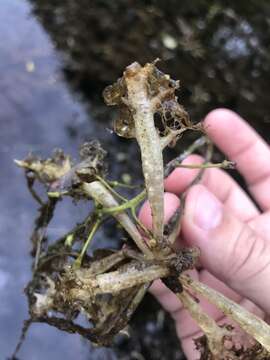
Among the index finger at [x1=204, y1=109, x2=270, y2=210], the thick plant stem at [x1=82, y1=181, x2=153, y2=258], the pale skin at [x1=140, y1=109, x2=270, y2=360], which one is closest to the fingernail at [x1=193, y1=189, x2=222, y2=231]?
the pale skin at [x1=140, y1=109, x2=270, y2=360]

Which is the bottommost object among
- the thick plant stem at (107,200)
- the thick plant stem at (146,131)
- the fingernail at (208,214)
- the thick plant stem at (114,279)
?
the thick plant stem at (114,279)

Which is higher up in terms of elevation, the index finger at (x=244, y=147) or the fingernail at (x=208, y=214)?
the index finger at (x=244, y=147)

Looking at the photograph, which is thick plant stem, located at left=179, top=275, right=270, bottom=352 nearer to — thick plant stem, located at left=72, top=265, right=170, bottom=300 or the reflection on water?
thick plant stem, located at left=72, top=265, right=170, bottom=300

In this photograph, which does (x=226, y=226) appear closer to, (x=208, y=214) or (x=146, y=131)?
(x=208, y=214)

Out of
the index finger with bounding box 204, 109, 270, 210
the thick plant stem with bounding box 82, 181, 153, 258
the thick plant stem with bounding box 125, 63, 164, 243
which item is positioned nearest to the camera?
the thick plant stem with bounding box 125, 63, 164, 243

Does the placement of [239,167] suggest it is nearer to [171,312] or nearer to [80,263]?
[171,312]

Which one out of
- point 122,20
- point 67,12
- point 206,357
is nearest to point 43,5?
point 67,12

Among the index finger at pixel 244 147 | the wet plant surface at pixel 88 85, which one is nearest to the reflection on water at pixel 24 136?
the wet plant surface at pixel 88 85

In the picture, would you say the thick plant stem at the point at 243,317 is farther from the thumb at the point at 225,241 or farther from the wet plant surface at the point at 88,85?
the wet plant surface at the point at 88,85
